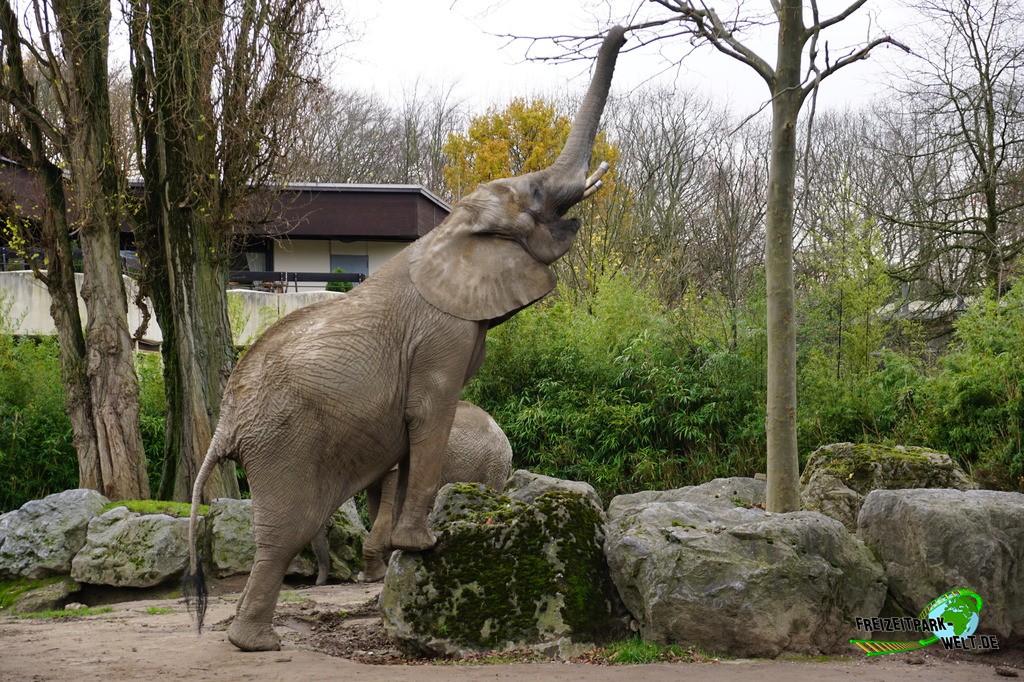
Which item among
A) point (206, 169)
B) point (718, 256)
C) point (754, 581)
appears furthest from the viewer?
point (718, 256)

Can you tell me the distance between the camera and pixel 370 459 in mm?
6496

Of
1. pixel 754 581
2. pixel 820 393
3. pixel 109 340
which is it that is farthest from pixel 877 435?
pixel 109 340

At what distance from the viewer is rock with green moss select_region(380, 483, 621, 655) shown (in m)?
6.37

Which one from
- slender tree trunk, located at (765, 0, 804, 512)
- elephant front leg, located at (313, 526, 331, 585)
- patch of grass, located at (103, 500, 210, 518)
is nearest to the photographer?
slender tree trunk, located at (765, 0, 804, 512)

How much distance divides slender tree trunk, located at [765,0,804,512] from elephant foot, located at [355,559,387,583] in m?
3.90

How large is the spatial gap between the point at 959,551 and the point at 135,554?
329 inches

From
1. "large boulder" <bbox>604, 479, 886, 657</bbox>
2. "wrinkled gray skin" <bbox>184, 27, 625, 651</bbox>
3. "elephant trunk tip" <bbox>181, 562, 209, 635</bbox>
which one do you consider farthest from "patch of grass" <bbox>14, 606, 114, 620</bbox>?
"large boulder" <bbox>604, 479, 886, 657</bbox>

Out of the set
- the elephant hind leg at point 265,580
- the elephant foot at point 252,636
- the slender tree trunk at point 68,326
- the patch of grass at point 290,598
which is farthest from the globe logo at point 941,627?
the slender tree trunk at point 68,326

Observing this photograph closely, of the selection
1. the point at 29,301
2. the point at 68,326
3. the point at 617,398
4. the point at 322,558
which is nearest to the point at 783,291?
the point at 322,558

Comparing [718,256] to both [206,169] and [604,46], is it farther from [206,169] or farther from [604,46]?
[604,46]

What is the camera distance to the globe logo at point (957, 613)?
6.31 metres

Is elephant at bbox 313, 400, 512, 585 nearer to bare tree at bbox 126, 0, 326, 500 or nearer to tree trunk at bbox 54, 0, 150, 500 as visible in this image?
bare tree at bbox 126, 0, 326, 500

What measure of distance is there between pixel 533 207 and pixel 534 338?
851 centimetres

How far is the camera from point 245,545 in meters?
11.0
